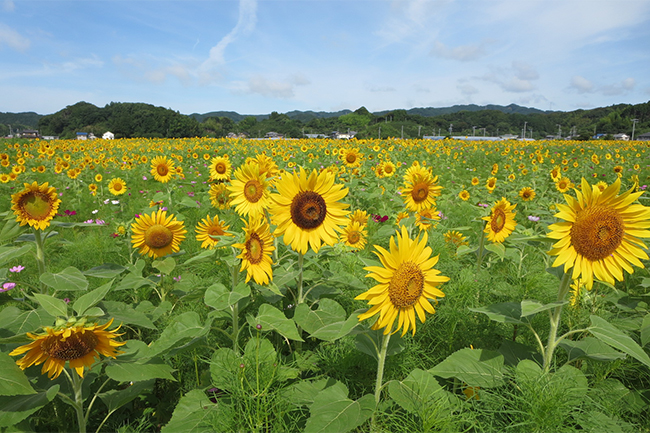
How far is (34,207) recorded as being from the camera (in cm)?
216

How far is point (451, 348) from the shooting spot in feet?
8.10

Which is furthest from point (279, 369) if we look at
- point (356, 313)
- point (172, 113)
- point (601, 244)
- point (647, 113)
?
point (647, 113)

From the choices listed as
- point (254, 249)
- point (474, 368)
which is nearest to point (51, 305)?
point (254, 249)

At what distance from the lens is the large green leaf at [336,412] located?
59.7 inches

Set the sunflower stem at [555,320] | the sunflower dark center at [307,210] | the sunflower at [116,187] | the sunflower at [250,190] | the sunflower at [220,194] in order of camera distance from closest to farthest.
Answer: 1. the sunflower stem at [555,320]
2. the sunflower dark center at [307,210]
3. the sunflower at [250,190]
4. the sunflower at [220,194]
5. the sunflower at [116,187]

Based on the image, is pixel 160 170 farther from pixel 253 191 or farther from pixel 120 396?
pixel 120 396

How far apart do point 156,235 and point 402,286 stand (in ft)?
7.58

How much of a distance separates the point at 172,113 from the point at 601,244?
58300 millimetres

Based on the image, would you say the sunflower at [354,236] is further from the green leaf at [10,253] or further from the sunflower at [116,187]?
the sunflower at [116,187]

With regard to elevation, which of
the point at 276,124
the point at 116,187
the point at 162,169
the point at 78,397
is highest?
the point at 276,124

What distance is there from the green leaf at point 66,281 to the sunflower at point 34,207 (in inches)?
16.6

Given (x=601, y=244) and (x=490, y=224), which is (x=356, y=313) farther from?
(x=490, y=224)

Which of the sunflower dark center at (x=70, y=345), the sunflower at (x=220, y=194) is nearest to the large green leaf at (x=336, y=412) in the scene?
the sunflower dark center at (x=70, y=345)

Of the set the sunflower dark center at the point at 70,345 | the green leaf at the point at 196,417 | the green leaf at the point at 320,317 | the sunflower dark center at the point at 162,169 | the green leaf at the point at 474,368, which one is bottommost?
the green leaf at the point at 196,417
